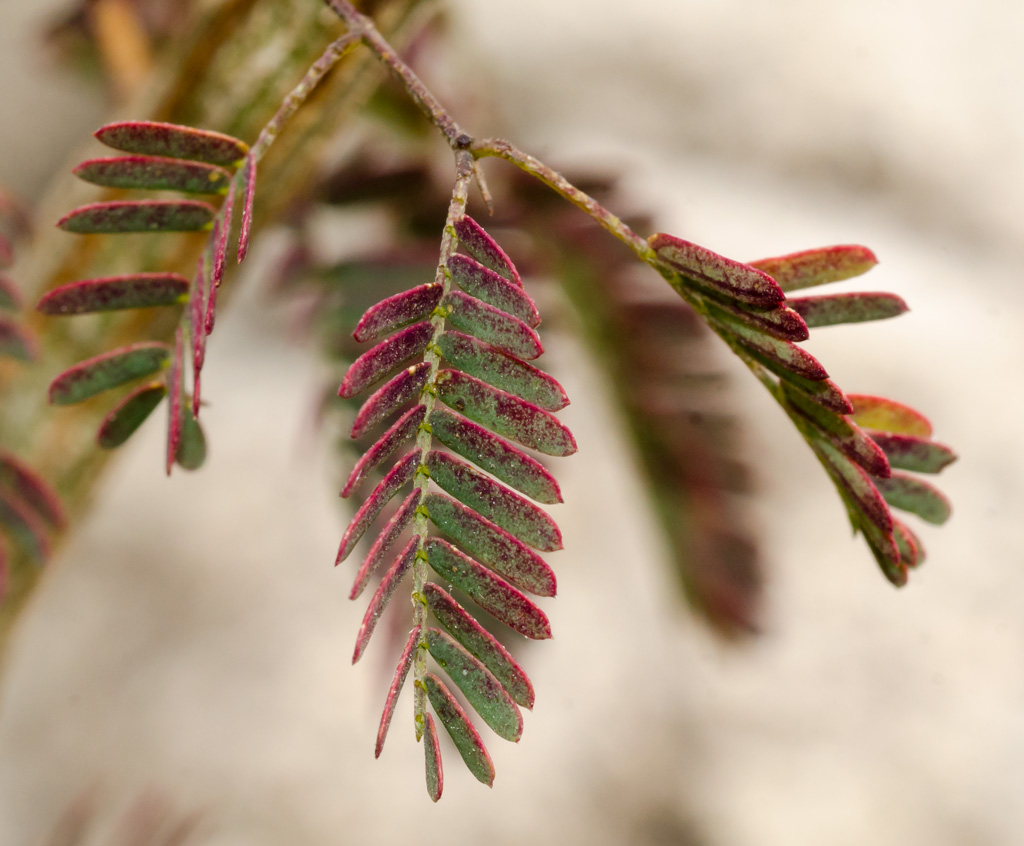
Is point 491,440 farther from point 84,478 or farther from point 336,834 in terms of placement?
point 336,834

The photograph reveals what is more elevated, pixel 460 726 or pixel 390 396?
pixel 390 396

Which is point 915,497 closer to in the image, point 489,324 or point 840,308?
point 840,308

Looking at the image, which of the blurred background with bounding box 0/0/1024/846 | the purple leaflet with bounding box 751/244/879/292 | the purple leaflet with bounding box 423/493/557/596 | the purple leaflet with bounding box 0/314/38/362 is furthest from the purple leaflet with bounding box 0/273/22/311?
the blurred background with bounding box 0/0/1024/846

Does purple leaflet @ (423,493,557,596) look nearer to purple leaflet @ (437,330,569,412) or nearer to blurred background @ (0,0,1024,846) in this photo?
purple leaflet @ (437,330,569,412)

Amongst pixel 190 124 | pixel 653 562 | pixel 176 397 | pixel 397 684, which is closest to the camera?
pixel 397 684

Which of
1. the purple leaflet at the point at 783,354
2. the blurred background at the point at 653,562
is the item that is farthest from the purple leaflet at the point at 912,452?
the blurred background at the point at 653,562

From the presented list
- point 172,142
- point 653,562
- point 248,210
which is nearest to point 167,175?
point 172,142

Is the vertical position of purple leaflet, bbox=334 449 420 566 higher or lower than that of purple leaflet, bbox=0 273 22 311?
lower

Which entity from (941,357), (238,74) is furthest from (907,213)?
(238,74)
